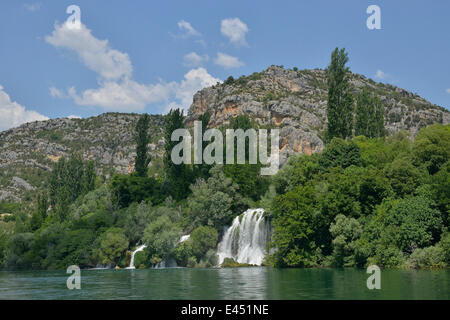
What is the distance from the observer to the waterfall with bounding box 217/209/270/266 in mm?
67125

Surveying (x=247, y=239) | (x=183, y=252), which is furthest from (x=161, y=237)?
(x=247, y=239)

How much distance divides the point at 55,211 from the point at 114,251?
43.9 metres

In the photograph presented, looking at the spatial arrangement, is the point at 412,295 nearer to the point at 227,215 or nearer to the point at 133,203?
the point at 227,215

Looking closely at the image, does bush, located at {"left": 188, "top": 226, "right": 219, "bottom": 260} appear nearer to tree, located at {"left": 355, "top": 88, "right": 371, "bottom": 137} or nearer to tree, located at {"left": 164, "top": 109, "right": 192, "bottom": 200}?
tree, located at {"left": 164, "top": 109, "right": 192, "bottom": 200}

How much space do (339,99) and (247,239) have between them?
110 feet

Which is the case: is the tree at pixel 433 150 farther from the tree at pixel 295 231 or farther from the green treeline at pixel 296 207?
the tree at pixel 295 231

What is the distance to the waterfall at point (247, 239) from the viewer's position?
67.1 meters

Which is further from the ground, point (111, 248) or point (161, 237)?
point (161, 237)

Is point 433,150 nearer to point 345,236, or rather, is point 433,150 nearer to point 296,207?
point 345,236

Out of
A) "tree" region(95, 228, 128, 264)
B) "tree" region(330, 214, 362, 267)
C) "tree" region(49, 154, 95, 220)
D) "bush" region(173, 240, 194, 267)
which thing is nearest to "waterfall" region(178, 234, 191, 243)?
"bush" region(173, 240, 194, 267)

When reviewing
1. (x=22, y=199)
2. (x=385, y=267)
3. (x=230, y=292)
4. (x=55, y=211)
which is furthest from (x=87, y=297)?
(x=22, y=199)

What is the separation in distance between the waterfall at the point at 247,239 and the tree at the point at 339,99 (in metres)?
23.2

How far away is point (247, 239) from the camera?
69125 mm

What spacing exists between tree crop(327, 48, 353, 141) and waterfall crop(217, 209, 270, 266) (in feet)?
76.0
